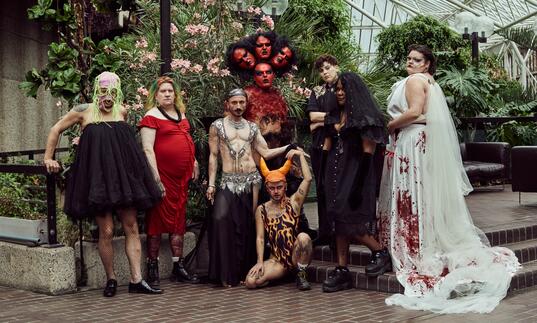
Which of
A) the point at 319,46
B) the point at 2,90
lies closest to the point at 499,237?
the point at 319,46

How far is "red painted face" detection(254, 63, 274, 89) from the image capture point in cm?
898

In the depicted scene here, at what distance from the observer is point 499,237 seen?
895cm

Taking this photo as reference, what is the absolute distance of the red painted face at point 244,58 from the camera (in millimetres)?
9117

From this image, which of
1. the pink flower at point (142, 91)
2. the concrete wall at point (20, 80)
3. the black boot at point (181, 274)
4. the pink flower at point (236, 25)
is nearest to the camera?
the black boot at point (181, 274)

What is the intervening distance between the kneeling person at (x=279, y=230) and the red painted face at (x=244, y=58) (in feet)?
4.06

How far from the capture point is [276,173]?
26.8 feet

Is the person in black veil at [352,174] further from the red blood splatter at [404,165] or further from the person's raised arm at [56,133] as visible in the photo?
the person's raised arm at [56,133]

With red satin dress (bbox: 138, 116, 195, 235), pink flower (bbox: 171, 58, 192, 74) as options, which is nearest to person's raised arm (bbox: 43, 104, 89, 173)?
red satin dress (bbox: 138, 116, 195, 235)

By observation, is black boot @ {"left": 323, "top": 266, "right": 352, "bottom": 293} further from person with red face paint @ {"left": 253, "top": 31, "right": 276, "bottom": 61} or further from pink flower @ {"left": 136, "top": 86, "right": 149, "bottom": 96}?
pink flower @ {"left": 136, "top": 86, "right": 149, "bottom": 96}

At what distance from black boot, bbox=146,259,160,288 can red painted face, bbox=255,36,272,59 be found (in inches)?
93.3

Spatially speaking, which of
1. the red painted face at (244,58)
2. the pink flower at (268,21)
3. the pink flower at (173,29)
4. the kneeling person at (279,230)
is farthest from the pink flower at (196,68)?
the kneeling person at (279,230)

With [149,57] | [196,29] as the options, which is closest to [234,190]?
[149,57]

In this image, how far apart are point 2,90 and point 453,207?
796 centimetres

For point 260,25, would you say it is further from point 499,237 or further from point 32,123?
point 32,123
